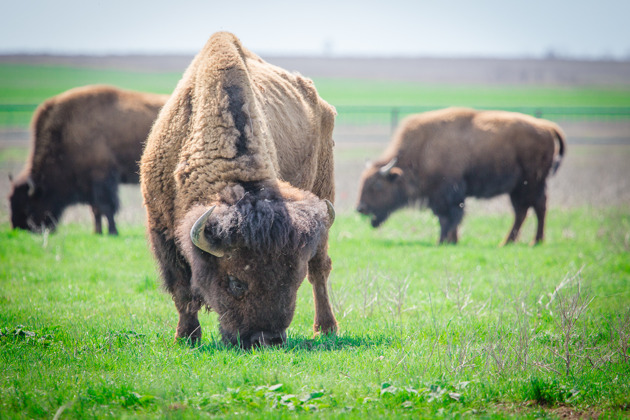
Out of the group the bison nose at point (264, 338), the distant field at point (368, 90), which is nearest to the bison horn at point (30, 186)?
the bison nose at point (264, 338)

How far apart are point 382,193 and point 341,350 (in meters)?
8.46

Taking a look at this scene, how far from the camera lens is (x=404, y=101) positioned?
54375 millimetres

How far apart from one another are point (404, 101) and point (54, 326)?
51.3m

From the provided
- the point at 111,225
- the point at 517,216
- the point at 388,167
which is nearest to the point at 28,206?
the point at 111,225

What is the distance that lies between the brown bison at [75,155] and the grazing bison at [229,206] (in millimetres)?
7102

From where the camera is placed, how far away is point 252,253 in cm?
439

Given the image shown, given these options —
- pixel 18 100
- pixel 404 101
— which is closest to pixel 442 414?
pixel 18 100

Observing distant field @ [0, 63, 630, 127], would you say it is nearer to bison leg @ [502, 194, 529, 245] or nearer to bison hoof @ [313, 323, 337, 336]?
bison leg @ [502, 194, 529, 245]

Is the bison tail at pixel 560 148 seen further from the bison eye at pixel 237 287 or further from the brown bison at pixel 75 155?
the bison eye at pixel 237 287

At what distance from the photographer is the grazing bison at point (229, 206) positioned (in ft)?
14.4

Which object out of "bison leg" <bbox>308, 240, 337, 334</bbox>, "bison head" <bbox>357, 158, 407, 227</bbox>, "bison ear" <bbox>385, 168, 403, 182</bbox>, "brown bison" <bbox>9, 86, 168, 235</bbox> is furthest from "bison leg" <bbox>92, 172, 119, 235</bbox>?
"bison leg" <bbox>308, 240, 337, 334</bbox>

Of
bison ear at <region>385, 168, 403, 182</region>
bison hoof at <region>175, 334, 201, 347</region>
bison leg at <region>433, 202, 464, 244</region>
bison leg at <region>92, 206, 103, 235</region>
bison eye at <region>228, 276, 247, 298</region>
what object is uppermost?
bison eye at <region>228, 276, 247, 298</region>

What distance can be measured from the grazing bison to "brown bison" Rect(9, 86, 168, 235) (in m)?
7.10

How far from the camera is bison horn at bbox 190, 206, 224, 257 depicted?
4.27 metres
